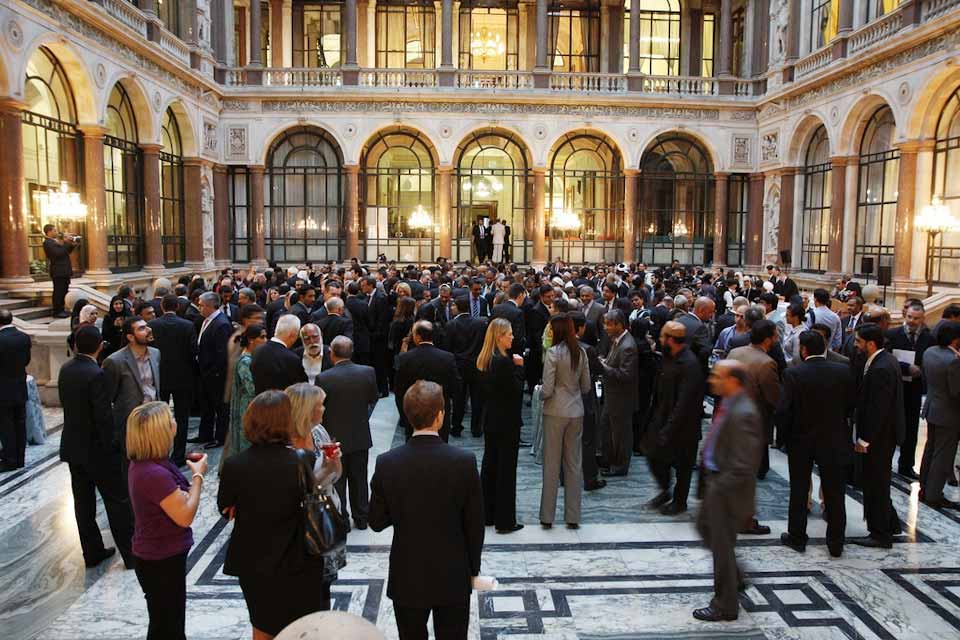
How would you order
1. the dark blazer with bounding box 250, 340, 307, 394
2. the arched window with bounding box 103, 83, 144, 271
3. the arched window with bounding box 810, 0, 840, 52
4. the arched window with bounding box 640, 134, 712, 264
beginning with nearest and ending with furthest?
the dark blazer with bounding box 250, 340, 307, 394
the arched window with bounding box 103, 83, 144, 271
the arched window with bounding box 810, 0, 840, 52
the arched window with bounding box 640, 134, 712, 264

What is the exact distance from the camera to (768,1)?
25.4m

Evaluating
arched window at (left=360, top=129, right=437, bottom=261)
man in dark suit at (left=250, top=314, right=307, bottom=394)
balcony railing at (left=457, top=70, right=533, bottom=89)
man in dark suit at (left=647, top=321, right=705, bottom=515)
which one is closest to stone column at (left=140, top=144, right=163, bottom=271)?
arched window at (left=360, top=129, right=437, bottom=261)

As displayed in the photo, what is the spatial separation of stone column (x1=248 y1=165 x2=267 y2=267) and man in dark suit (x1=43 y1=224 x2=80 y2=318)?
11204mm

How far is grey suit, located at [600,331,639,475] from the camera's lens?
24.6 ft

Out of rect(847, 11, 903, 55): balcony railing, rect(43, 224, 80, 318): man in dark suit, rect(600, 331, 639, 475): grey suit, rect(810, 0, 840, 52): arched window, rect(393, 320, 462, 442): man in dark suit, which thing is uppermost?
rect(810, 0, 840, 52): arched window

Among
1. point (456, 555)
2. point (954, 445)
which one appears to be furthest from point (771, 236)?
point (456, 555)

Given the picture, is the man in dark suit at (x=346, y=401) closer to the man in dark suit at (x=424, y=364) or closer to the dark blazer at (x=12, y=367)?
the man in dark suit at (x=424, y=364)

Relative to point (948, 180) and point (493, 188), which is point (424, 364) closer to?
point (948, 180)

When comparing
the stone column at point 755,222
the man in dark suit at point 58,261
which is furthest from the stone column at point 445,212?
the man in dark suit at point 58,261

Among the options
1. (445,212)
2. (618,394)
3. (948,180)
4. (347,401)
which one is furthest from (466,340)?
(445,212)

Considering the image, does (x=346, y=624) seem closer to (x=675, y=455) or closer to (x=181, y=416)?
(x=675, y=455)

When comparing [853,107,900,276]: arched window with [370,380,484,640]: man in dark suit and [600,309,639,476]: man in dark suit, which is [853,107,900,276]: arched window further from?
[370,380,484,640]: man in dark suit

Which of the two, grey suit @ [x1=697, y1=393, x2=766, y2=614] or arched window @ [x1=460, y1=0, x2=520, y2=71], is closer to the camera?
grey suit @ [x1=697, y1=393, x2=766, y2=614]

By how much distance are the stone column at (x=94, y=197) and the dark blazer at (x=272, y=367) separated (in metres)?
12.7
